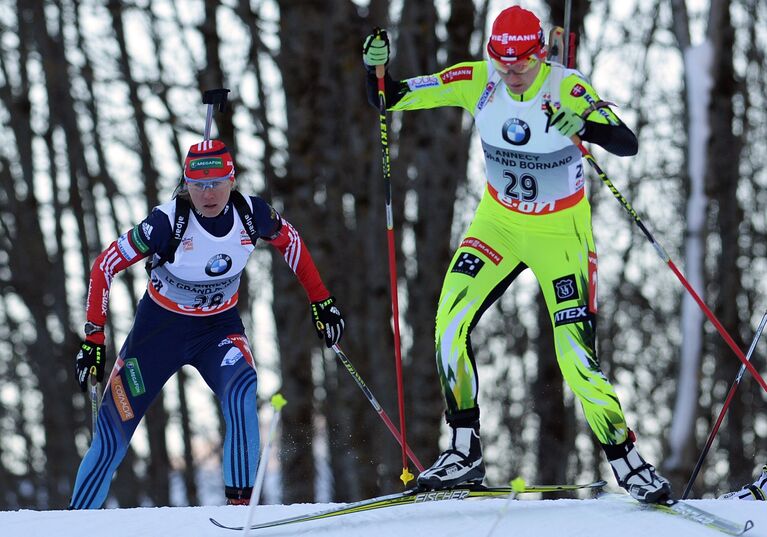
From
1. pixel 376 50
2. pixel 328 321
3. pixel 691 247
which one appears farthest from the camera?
pixel 691 247

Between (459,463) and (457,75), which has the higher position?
(457,75)

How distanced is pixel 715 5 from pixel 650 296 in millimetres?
10640

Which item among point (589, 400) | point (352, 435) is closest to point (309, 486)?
point (352, 435)

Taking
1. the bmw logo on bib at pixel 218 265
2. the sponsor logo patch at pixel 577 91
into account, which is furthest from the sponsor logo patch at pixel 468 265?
the bmw logo on bib at pixel 218 265

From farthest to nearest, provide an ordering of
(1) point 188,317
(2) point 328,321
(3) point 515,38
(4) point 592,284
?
(2) point 328,321 < (1) point 188,317 < (4) point 592,284 < (3) point 515,38

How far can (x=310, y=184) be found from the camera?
10.9 meters

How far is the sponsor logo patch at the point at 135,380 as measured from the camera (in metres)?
6.70

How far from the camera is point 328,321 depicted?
22.9 feet

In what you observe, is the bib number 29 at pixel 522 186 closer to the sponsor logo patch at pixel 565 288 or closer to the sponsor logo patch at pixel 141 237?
the sponsor logo patch at pixel 565 288

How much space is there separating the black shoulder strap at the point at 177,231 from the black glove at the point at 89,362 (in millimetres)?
537

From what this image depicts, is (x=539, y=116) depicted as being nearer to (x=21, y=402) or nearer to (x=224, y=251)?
(x=224, y=251)

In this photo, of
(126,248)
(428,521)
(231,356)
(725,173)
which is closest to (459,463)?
(428,521)

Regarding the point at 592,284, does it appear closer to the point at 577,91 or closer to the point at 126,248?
the point at 577,91

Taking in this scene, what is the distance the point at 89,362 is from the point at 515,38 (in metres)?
2.59
